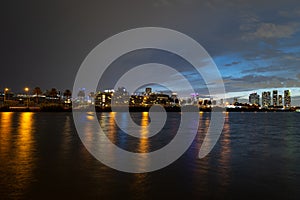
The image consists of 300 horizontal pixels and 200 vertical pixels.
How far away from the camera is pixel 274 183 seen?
12031 mm

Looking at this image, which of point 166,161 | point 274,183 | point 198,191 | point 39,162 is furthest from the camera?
point 166,161

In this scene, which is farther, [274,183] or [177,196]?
[274,183]

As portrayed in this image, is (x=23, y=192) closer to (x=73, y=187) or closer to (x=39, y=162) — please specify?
(x=73, y=187)

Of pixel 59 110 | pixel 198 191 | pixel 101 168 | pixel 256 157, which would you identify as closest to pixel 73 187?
pixel 101 168

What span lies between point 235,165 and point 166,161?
3697 mm

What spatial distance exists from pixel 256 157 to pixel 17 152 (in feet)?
49.4

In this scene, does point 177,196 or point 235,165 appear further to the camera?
point 235,165

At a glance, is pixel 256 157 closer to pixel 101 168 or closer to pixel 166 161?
pixel 166 161

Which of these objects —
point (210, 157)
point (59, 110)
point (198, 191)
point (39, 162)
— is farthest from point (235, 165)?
point (59, 110)

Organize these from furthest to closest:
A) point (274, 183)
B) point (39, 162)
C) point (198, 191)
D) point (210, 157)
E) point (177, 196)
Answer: point (210, 157) → point (39, 162) → point (274, 183) → point (198, 191) → point (177, 196)

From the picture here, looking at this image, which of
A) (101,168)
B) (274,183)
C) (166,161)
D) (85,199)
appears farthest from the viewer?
(166,161)

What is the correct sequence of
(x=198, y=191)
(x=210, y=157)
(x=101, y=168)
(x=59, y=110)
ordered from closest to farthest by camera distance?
1. (x=198, y=191)
2. (x=101, y=168)
3. (x=210, y=157)
4. (x=59, y=110)

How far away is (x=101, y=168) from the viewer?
564 inches

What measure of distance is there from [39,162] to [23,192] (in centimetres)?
580
